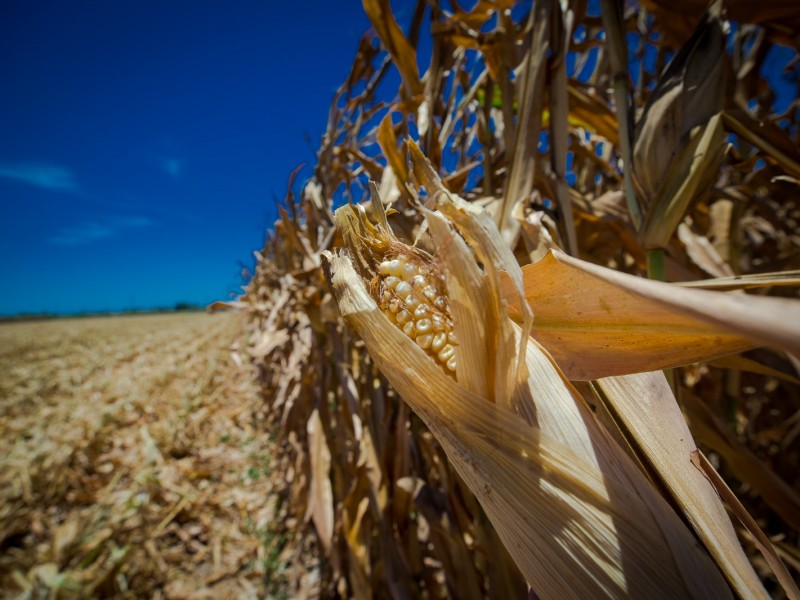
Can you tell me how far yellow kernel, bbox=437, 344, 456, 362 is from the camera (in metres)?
0.33

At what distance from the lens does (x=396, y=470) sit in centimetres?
92

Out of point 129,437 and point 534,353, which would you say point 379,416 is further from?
point 129,437

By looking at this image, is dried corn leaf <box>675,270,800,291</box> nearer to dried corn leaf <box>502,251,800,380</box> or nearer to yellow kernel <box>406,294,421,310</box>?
dried corn leaf <box>502,251,800,380</box>

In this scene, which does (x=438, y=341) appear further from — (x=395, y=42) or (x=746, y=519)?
(x=395, y=42)

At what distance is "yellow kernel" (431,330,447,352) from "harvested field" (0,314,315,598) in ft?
3.88

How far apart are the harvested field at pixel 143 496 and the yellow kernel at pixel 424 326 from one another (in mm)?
1177

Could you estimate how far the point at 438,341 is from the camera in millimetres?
334

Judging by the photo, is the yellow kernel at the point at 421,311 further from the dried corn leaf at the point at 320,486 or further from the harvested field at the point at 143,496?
the harvested field at the point at 143,496

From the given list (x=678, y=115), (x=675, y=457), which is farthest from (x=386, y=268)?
(x=678, y=115)

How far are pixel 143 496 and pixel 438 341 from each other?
2.25 m

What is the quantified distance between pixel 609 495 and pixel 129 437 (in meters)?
3.40

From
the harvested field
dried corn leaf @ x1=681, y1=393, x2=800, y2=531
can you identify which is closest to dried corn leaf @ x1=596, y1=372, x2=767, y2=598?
dried corn leaf @ x1=681, y1=393, x2=800, y2=531

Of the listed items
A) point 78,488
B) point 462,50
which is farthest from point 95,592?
point 462,50

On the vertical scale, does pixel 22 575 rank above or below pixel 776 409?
above
